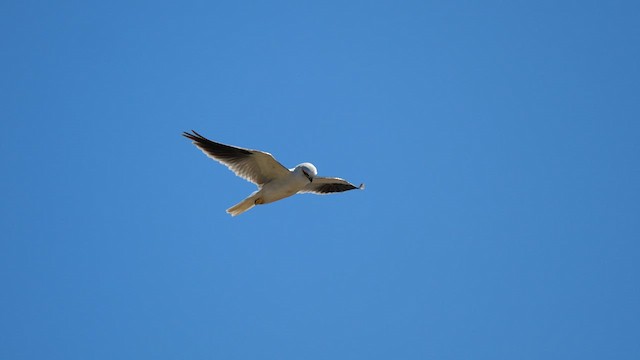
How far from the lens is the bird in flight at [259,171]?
52.9ft

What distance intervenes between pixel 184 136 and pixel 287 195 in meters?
2.01

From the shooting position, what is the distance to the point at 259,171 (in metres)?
16.5

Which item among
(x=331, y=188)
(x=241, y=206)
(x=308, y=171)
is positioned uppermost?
(x=331, y=188)

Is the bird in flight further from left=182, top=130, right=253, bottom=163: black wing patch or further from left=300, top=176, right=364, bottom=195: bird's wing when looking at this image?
left=300, top=176, right=364, bottom=195: bird's wing

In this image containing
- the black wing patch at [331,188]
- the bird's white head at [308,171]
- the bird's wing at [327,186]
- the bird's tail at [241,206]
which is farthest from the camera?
the black wing patch at [331,188]

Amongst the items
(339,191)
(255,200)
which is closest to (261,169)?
(255,200)

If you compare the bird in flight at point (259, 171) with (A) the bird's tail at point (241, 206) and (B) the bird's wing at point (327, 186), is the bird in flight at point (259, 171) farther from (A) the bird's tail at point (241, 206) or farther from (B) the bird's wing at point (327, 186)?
(B) the bird's wing at point (327, 186)

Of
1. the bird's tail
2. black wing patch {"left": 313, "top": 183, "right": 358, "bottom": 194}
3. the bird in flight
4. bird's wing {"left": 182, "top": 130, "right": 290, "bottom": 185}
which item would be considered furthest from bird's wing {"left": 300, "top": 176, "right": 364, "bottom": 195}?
the bird's tail

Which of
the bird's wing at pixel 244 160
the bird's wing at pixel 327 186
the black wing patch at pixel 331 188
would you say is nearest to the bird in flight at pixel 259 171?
the bird's wing at pixel 244 160

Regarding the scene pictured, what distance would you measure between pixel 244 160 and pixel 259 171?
13.5 inches

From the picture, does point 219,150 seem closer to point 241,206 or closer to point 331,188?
point 241,206

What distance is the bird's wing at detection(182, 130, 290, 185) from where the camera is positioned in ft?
53.0

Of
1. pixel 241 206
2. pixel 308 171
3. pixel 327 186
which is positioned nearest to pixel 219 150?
pixel 241 206

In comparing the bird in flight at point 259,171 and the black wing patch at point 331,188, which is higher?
the black wing patch at point 331,188
